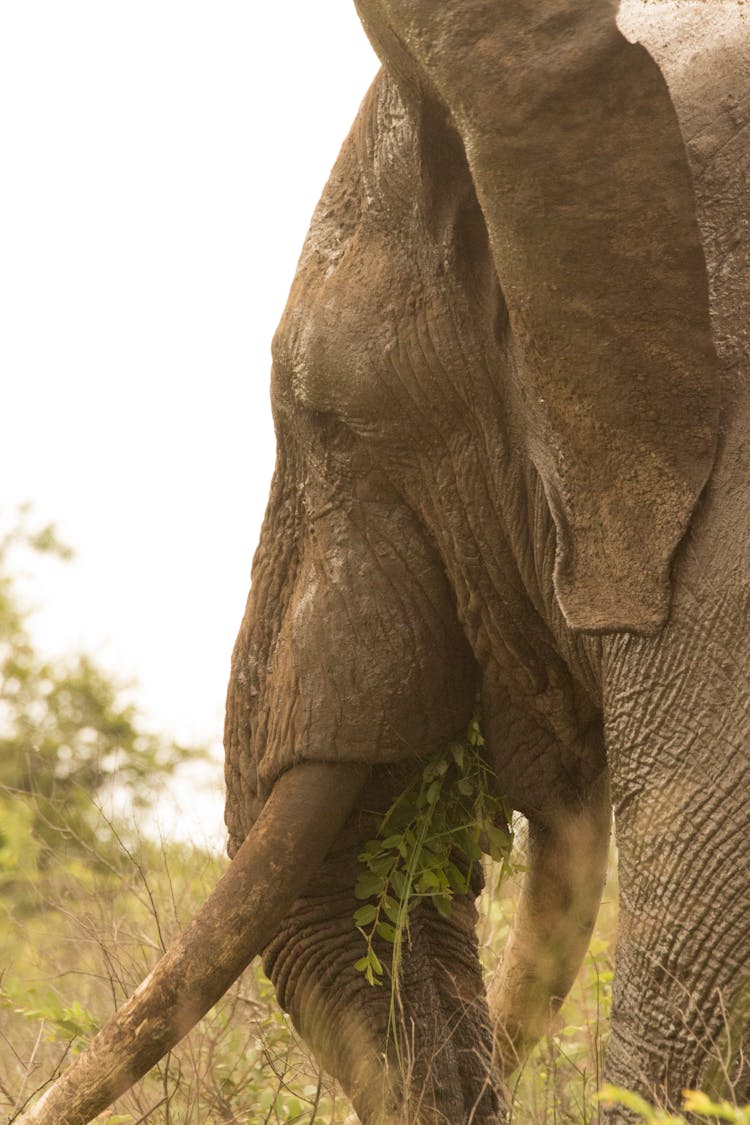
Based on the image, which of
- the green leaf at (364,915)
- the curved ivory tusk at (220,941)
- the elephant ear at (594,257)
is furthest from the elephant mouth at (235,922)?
the elephant ear at (594,257)

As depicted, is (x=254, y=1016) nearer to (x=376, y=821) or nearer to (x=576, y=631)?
(x=376, y=821)

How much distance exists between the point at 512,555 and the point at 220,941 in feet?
2.49

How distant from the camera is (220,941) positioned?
2.98 metres

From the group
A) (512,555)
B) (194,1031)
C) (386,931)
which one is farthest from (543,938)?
(194,1031)

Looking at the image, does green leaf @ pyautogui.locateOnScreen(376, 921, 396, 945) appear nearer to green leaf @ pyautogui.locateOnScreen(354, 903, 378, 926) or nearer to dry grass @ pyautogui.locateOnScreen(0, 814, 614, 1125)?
green leaf @ pyautogui.locateOnScreen(354, 903, 378, 926)

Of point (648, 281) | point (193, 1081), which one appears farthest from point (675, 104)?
point (193, 1081)

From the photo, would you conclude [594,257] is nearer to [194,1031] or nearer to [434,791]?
[434,791]

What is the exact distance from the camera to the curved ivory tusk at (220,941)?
2943mm

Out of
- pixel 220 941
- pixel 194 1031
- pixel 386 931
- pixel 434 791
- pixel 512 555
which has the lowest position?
pixel 194 1031

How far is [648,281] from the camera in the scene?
2512 millimetres

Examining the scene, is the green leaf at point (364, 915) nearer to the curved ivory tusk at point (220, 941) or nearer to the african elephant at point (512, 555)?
the african elephant at point (512, 555)

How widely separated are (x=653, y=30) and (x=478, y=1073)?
1745 millimetres

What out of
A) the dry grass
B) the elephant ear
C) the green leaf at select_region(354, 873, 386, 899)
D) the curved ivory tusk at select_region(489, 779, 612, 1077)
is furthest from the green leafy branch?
the elephant ear

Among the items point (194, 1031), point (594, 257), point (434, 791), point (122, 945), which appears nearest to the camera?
point (594, 257)
